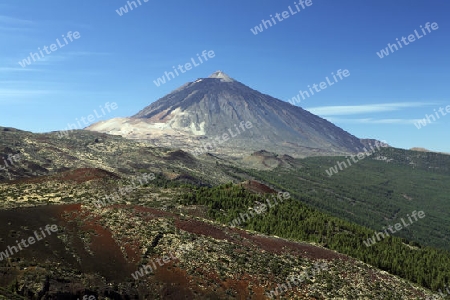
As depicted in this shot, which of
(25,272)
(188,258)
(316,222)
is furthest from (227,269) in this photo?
(316,222)

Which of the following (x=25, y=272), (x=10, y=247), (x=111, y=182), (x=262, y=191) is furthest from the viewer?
(x=262, y=191)

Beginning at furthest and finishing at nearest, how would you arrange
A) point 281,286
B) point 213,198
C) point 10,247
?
point 213,198 < point 281,286 < point 10,247

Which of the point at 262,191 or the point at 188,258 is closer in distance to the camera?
the point at 188,258

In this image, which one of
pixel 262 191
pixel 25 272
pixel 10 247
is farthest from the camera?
pixel 262 191

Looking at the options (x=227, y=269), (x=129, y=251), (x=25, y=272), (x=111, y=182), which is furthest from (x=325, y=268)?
(x=111, y=182)

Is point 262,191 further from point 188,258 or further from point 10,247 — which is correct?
point 10,247

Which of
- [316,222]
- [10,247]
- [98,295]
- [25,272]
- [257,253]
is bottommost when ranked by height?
[316,222]

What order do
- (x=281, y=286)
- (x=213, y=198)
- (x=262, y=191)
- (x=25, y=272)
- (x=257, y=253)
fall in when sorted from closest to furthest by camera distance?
(x=25, y=272) < (x=281, y=286) < (x=257, y=253) < (x=213, y=198) < (x=262, y=191)

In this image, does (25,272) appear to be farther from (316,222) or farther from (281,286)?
(316,222)

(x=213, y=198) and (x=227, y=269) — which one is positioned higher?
(x=213, y=198)
